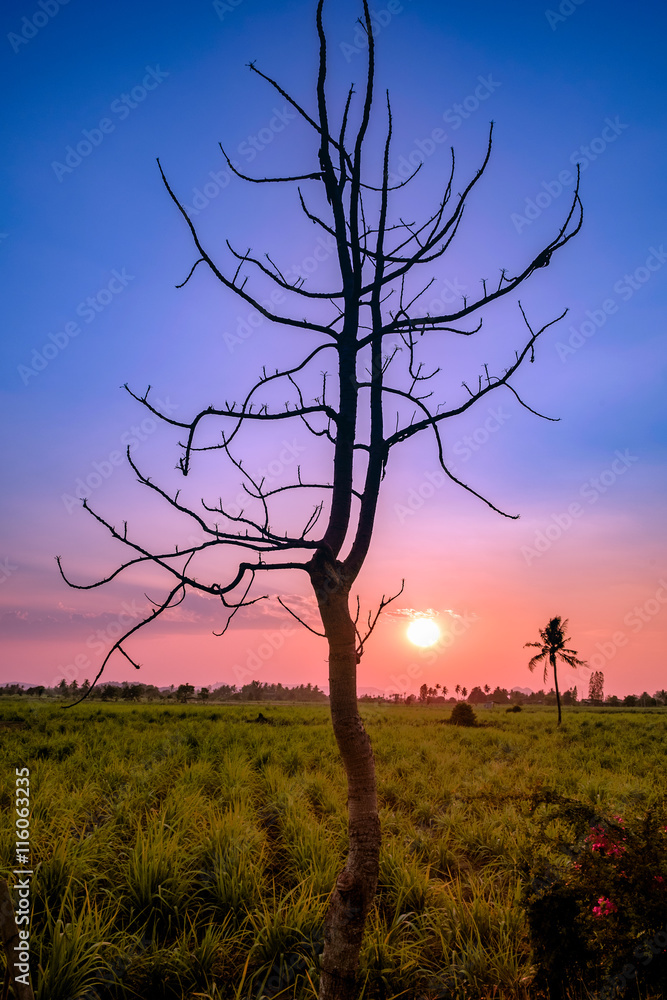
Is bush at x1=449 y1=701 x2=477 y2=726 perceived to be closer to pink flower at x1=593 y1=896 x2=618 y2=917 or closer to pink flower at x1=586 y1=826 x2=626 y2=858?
pink flower at x1=586 y1=826 x2=626 y2=858

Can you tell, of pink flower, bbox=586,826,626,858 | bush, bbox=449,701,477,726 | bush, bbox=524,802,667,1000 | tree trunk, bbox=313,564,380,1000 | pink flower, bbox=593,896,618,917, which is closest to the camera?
tree trunk, bbox=313,564,380,1000

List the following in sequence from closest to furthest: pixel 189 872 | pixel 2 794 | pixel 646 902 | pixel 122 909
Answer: pixel 646 902
pixel 122 909
pixel 189 872
pixel 2 794

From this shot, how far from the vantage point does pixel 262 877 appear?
15.1ft

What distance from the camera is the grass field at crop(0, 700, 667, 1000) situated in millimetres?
3410

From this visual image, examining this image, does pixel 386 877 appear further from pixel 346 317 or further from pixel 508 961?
pixel 346 317

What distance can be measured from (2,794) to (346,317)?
7574mm

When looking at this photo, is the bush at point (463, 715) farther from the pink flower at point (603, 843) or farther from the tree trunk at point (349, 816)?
the tree trunk at point (349, 816)

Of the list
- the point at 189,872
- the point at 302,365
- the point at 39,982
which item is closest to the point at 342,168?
the point at 302,365

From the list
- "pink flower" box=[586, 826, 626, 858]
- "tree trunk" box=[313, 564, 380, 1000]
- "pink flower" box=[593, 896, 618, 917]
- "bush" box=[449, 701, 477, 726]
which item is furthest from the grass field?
"bush" box=[449, 701, 477, 726]

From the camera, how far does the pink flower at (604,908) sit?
2766 millimetres

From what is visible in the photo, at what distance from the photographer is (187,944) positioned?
3666 mm

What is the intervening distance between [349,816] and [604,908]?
1884 millimetres

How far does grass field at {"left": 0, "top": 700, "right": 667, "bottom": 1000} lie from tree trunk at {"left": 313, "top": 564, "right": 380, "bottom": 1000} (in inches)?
67.4

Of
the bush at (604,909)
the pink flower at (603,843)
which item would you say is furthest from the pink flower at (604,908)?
the pink flower at (603,843)
